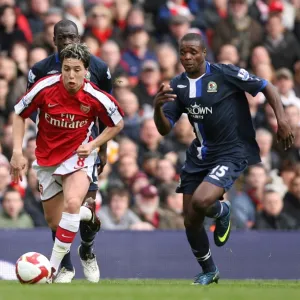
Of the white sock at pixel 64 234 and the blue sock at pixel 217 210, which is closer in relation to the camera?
the white sock at pixel 64 234

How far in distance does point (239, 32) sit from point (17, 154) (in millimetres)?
6845

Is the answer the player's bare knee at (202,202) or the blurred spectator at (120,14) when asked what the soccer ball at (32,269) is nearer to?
the player's bare knee at (202,202)

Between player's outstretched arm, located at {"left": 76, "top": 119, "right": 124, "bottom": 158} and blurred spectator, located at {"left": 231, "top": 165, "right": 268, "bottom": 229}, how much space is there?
4223 millimetres

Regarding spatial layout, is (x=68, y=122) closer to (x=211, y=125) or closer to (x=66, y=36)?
(x=66, y=36)

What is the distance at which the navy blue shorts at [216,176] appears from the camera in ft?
31.1

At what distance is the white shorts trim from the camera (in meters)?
9.26

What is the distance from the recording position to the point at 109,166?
43.2ft

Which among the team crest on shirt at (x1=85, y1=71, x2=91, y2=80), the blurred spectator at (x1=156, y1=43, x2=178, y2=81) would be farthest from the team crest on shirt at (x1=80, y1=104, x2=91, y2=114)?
the blurred spectator at (x1=156, y1=43, x2=178, y2=81)

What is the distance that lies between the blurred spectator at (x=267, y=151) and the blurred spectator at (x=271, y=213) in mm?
733

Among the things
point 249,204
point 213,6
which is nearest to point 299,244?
point 249,204

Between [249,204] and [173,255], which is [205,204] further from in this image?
[249,204]

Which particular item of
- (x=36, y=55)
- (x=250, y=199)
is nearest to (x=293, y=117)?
(x=250, y=199)

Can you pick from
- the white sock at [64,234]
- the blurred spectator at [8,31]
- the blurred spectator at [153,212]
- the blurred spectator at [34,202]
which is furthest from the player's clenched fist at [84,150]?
the blurred spectator at [8,31]

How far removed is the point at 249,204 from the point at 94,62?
4.24 meters
